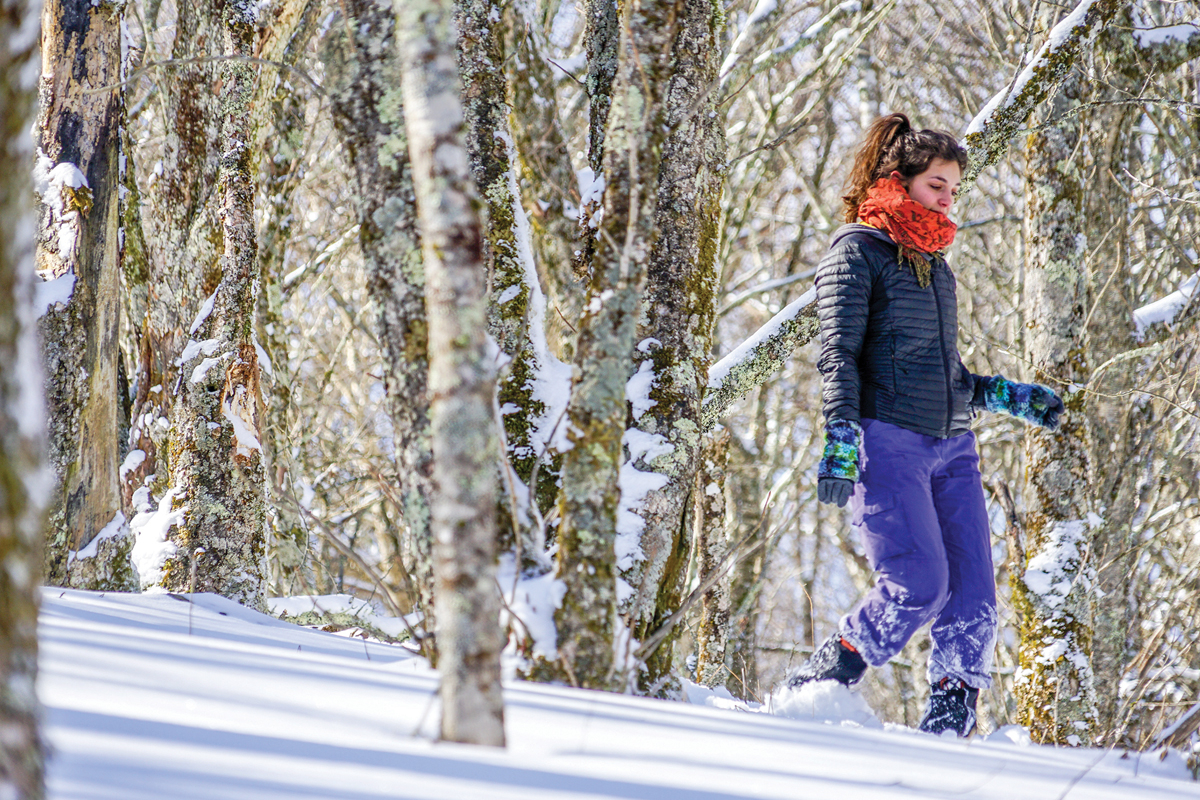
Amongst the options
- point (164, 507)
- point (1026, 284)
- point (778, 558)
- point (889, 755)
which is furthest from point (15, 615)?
point (778, 558)

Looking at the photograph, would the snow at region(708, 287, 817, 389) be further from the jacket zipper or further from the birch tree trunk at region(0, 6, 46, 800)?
the birch tree trunk at region(0, 6, 46, 800)

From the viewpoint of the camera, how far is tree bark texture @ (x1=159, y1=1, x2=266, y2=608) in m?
3.71

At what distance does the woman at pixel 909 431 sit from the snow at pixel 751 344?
0.41m

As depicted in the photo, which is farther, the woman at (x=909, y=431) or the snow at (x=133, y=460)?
the snow at (x=133, y=460)

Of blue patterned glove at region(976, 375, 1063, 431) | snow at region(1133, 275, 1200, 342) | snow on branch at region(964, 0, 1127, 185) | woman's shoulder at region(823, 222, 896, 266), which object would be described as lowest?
blue patterned glove at region(976, 375, 1063, 431)

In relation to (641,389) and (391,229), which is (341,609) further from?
(391,229)

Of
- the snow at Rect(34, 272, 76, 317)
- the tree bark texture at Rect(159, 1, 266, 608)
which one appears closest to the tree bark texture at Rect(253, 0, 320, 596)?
the tree bark texture at Rect(159, 1, 266, 608)

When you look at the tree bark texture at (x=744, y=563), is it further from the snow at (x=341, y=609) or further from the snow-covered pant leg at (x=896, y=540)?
the snow-covered pant leg at (x=896, y=540)

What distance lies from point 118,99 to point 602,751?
3.59 meters

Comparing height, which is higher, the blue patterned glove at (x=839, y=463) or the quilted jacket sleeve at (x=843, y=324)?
the quilted jacket sleeve at (x=843, y=324)

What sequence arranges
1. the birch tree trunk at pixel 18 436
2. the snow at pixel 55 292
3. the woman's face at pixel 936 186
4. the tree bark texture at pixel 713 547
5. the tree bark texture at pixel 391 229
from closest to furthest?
the birch tree trunk at pixel 18 436 → the tree bark texture at pixel 391 229 → the woman's face at pixel 936 186 → the snow at pixel 55 292 → the tree bark texture at pixel 713 547

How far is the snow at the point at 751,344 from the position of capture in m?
3.19

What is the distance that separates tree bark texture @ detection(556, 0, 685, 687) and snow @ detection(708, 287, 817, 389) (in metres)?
1.25

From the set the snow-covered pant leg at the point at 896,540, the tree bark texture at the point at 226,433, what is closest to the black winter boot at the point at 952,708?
the snow-covered pant leg at the point at 896,540
